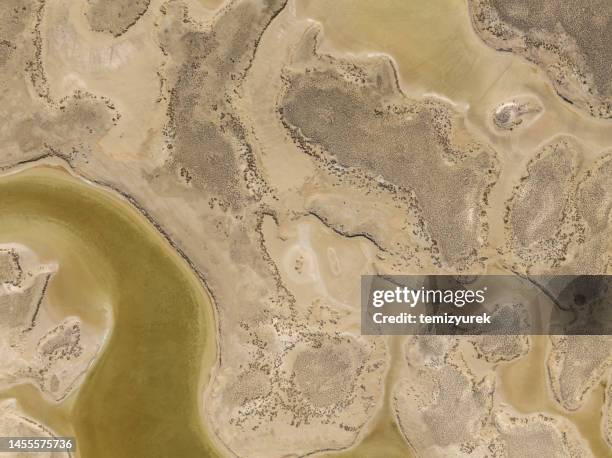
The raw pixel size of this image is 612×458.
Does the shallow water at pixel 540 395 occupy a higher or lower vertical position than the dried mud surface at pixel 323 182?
lower

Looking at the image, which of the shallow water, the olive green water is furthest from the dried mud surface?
the olive green water

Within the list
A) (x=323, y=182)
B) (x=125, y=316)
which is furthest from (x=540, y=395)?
(x=125, y=316)

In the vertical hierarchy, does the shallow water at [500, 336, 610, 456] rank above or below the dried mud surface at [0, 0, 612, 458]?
below

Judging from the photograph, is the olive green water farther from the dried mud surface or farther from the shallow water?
the shallow water

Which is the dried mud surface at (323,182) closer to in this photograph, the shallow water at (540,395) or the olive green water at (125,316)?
the shallow water at (540,395)

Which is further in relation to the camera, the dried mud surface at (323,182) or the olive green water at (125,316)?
the olive green water at (125,316)

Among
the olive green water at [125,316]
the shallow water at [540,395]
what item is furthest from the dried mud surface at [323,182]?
the olive green water at [125,316]
